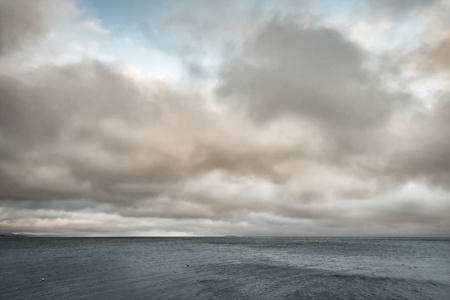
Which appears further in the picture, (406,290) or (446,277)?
(446,277)

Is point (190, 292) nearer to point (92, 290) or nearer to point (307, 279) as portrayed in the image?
point (92, 290)

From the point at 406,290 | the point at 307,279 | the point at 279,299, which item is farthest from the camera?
→ the point at 307,279

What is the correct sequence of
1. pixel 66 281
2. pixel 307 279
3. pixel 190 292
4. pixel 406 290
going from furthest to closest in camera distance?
pixel 307 279, pixel 66 281, pixel 406 290, pixel 190 292

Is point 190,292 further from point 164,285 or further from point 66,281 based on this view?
point 66,281

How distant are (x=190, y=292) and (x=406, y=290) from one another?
27.6 metres

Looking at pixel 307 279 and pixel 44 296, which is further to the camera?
pixel 307 279

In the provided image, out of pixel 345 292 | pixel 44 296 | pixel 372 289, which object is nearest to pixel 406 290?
pixel 372 289

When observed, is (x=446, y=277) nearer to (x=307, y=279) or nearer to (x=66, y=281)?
(x=307, y=279)

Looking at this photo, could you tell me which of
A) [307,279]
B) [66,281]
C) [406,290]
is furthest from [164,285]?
[406,290]

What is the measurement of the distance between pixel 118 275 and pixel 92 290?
11.1 metres

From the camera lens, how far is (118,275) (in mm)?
42469

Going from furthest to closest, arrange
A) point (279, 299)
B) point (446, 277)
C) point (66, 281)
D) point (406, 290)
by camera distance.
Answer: point (446, 277)
point (66, 281)
point (406, 290)
point (279, 299)

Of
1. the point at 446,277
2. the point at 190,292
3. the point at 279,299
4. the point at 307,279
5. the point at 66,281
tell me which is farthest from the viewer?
the point at 446,277

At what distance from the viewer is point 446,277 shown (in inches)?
1758
